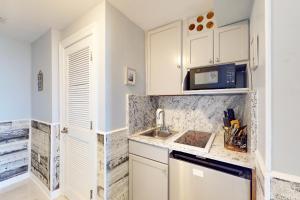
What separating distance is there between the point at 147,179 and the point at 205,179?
1.97 ft

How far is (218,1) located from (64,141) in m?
2.26

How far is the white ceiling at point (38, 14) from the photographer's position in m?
1.36

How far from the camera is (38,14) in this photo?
154 centimetres

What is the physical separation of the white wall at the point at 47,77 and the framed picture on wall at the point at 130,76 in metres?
1.02

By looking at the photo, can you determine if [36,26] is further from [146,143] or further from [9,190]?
[9,190]

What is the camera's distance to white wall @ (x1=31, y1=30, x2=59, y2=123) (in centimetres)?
186

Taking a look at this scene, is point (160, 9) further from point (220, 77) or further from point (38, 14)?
point (38, 14)

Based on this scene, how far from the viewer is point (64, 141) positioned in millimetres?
1908

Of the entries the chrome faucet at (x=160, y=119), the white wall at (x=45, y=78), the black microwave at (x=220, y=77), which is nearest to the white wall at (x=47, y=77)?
the white wall at (x=45, y=78)

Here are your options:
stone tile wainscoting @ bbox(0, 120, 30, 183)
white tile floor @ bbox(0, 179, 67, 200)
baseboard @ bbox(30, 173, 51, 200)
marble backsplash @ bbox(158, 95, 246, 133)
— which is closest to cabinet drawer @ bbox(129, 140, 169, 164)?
marble backsplash @ bbox(158, 95, 246, 133)

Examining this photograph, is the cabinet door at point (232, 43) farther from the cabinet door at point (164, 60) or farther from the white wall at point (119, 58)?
the white wall at point (119, 58)

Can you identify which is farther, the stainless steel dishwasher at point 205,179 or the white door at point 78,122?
the white door at point 78,122

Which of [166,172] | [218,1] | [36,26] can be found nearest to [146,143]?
[166,172]
